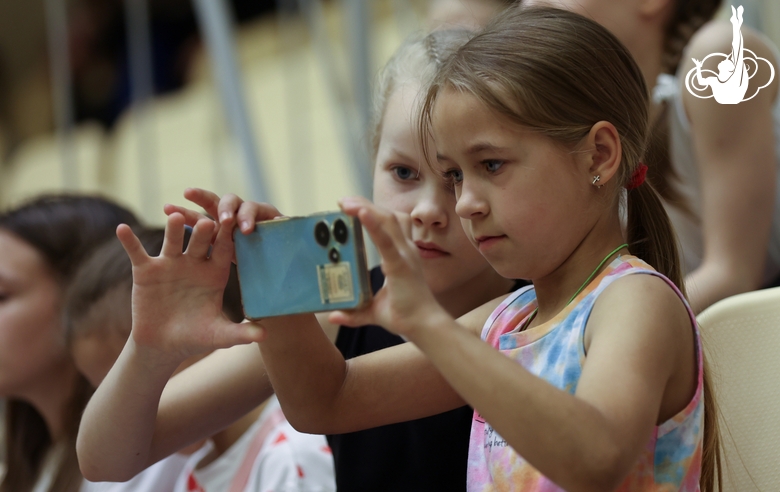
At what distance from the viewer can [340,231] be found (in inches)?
20.8

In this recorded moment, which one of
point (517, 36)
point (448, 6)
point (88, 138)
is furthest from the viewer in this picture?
point (88, 138)

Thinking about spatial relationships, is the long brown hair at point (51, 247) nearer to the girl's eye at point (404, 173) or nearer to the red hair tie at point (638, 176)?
the girl's eye at point (404, 173)

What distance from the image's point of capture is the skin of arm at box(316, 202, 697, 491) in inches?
18.4

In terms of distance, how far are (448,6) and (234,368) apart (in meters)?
0.68

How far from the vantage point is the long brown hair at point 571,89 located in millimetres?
586

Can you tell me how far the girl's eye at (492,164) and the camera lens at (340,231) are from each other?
0.13 m

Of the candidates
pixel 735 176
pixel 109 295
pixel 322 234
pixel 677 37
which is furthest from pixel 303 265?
pixel 677 37

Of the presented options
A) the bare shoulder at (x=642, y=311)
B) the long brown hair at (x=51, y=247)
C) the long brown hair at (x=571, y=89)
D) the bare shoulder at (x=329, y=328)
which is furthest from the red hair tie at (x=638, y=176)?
the long brown hair at (x=51, y=247)

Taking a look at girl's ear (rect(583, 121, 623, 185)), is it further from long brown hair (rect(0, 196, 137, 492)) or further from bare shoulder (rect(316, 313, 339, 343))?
long brown hair (rect(0, 196, 137, 492))

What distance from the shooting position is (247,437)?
1.01m

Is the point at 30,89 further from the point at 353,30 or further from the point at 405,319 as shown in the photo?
the point at 405,319

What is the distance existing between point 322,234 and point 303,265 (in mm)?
28

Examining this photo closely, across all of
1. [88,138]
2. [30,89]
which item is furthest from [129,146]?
[30,89]

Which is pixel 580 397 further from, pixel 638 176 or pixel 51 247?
pixel 51 247
